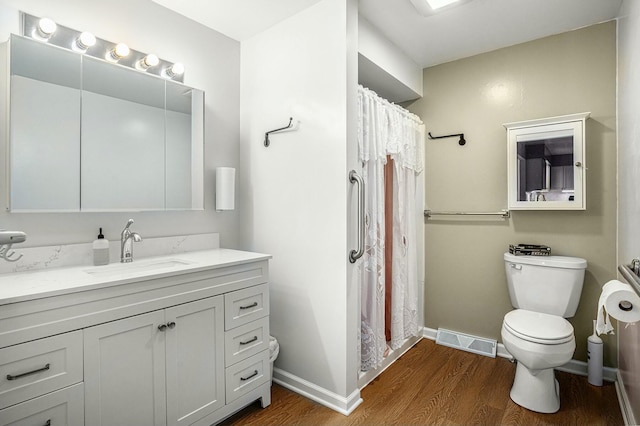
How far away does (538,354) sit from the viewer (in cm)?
184

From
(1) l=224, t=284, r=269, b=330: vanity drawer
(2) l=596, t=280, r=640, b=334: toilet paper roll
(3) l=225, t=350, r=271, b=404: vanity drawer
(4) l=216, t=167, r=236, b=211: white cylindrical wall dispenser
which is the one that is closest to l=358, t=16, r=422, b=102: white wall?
(4) l=216, t=167, r=236, b=211: white cylindrical wall dispenser

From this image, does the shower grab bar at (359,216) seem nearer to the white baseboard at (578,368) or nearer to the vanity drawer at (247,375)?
the vanity drawer at (247,375)

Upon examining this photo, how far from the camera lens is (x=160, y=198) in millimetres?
2018

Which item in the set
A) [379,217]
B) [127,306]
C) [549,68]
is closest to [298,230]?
[379,217]

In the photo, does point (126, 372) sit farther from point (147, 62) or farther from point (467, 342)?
point (467, 342)

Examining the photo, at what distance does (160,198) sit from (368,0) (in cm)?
175

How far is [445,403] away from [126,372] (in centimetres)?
175

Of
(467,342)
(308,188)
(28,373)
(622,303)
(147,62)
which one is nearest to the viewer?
(28,373)

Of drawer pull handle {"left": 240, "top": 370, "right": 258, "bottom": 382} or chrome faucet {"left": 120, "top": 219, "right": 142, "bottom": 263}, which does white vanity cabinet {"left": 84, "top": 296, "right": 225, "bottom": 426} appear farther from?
chrome faucet {"left": 120, "top": 219, "right": 142, "bottom": 263}

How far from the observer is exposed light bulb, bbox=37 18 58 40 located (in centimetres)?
159

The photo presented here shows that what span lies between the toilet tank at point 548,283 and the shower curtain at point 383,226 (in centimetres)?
76

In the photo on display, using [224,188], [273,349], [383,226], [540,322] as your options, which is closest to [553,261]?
[540,322]

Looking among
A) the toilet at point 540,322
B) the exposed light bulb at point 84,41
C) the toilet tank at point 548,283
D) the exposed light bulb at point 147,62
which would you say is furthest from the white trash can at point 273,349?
the exposed light bulb at point 84,41

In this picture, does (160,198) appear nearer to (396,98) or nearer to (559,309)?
(396,98)
